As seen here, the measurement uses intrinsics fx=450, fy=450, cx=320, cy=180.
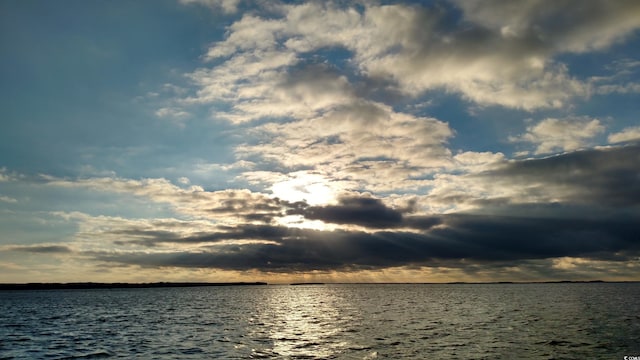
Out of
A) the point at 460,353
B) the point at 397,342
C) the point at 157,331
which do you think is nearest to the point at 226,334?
the point at 157,331

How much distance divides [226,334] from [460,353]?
33720 mm

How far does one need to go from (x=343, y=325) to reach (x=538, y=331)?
29238 mm

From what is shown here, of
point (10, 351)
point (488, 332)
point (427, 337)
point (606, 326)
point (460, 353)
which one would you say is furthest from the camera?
→ point (606, 326)

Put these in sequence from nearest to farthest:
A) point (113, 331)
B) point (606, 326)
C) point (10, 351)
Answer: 1. point (10, 351)
2. point (606, 326)
3. point (113, 331)

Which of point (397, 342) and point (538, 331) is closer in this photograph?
point (397, 342)

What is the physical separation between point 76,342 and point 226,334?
19.4 m

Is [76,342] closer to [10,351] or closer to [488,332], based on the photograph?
[10,351]

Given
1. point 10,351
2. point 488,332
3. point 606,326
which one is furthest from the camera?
point 606,326

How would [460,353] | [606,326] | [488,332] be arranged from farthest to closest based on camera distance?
[606,326], [488,332], [460,353]

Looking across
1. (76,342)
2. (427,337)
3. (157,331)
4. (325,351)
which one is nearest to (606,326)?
(427,337)

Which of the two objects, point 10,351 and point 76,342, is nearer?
A: point 10,351

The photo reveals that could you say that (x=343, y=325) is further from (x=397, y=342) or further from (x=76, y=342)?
(x=76, y=342)

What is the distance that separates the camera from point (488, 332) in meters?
62.2

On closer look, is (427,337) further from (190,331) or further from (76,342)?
(76,342)
